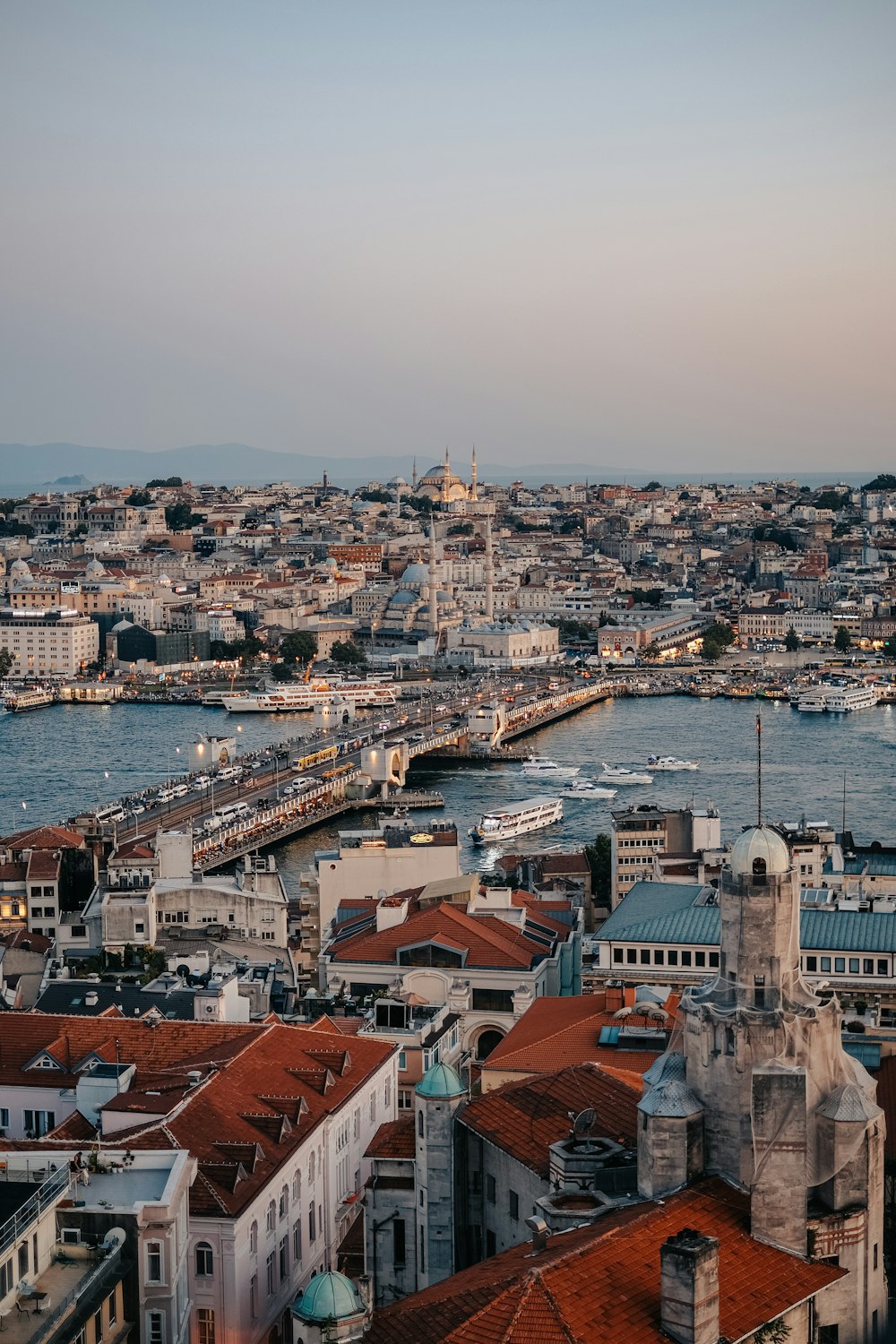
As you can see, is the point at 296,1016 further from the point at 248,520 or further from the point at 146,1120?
the point at 248,520

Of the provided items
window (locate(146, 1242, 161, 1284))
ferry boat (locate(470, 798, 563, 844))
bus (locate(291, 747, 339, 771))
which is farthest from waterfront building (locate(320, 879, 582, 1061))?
bus (locate(291, 747, 339, 771))

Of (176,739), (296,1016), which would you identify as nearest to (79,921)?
(296,1016)

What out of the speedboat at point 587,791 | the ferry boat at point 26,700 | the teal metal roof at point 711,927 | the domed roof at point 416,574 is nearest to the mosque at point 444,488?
the domed roof at point 416,574

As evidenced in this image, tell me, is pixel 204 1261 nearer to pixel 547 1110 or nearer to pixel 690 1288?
pixel 547 1110

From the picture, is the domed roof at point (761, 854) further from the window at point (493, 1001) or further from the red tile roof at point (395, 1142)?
the window at point (493, 1001)

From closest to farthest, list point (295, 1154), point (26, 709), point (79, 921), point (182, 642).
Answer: point (295, 1154) < point (79, 921) < point (26, 709) < point (182, 642)

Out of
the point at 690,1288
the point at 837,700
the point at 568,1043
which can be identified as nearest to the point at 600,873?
the point at 568,1043
